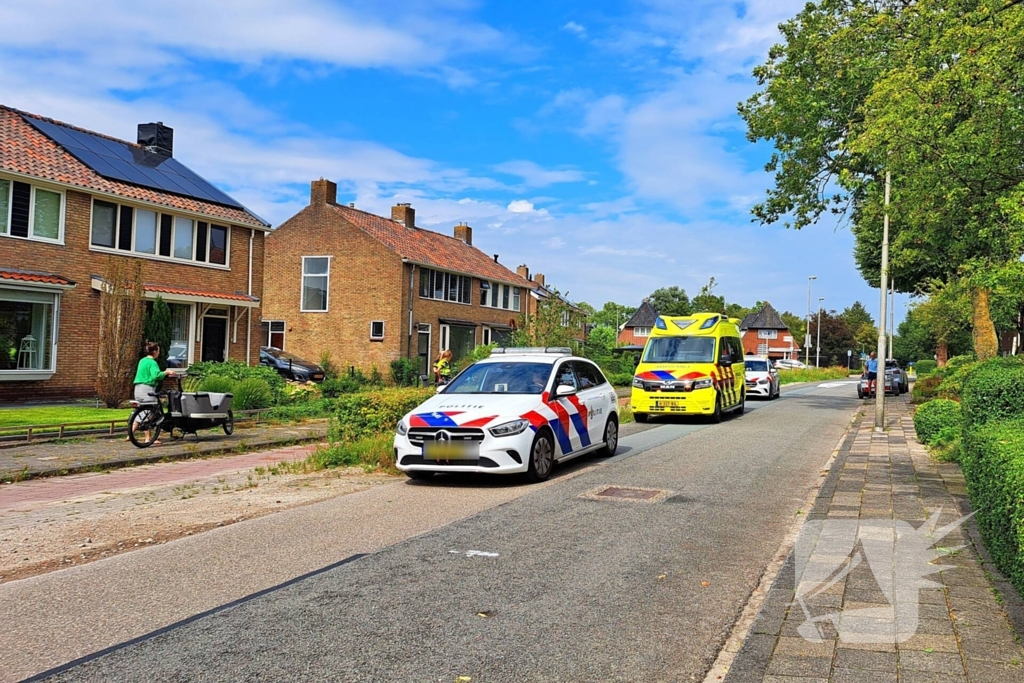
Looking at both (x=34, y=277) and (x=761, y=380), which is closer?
(x=34, y=277)

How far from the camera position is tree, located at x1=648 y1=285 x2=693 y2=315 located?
107037mm

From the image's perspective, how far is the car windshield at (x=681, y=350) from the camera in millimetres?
19172

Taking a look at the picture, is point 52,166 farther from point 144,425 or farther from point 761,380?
point 761,380

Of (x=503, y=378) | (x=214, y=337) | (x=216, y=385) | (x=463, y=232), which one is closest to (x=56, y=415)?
(x=216, y=385)

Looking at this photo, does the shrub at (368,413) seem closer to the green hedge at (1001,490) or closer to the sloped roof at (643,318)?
the green hedge at (1001,490)

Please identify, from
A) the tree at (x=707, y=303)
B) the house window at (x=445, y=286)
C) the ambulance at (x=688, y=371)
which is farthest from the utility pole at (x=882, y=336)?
the tree at (x=707, y=303)

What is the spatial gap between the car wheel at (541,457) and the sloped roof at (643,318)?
95886 millimetres

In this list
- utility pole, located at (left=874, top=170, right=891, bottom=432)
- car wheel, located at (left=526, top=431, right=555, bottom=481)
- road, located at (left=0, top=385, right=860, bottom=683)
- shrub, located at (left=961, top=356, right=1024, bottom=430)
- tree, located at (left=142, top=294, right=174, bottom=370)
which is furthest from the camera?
tree, located at (left=142, top=294, right=174, bottom=370)

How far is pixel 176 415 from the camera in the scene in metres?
14.5

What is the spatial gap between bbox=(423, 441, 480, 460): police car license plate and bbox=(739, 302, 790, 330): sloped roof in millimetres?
105033

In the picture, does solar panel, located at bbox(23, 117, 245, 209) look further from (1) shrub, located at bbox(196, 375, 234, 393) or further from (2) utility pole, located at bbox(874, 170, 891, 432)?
(2) utility pole, located at bbox(874, 170, 891, 432)

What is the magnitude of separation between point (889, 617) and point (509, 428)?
214 inches

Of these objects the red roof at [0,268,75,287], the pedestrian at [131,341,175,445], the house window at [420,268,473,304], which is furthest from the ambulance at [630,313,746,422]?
the house window at [420,268,473,304]

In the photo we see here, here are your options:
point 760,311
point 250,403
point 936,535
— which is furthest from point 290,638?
point 760,311
